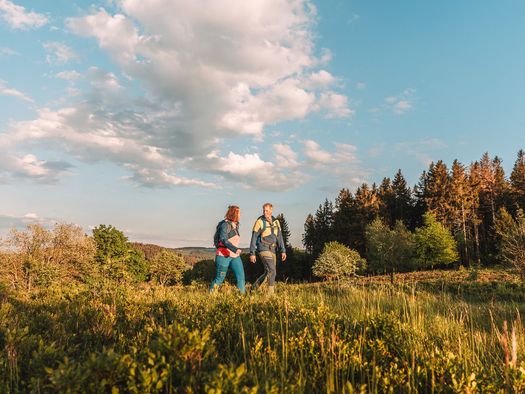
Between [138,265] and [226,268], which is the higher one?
[226,268]

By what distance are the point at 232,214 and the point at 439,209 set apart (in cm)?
5472

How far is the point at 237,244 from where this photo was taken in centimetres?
891

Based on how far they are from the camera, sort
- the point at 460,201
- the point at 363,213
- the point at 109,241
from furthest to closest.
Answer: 1. the point at 363,213
2. the point at 109,241
3. the point at 460,201

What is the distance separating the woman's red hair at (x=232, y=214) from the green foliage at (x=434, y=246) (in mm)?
41016

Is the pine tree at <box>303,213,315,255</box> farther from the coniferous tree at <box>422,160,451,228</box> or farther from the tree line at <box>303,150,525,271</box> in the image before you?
the coniferous tree at <box>422,160,451,228</box>

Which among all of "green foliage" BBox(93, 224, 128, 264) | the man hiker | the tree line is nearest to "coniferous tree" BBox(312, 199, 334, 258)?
the tree line

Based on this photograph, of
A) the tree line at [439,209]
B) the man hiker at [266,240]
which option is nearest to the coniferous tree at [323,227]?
the tree line at [439,209]

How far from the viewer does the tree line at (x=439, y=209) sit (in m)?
52.2

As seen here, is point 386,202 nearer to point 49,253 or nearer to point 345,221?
point 345,221

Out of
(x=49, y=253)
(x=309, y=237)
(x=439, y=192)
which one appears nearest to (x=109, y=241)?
(x=49, y=253)

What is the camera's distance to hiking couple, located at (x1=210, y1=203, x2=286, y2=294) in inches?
344

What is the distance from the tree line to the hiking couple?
3520 cm

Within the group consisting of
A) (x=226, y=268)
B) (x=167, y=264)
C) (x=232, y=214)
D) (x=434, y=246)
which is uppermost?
(x=232, y=214)

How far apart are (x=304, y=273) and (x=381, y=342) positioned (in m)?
65.0
